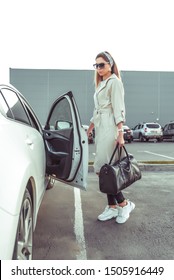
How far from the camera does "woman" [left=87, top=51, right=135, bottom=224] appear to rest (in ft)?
10.2

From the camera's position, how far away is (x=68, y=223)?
135 inches

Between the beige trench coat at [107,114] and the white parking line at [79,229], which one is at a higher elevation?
the beige trench coat at [107,114]

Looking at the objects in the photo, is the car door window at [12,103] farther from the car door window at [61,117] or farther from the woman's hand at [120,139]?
the woman's hand at [120,139]

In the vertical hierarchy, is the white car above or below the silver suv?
above

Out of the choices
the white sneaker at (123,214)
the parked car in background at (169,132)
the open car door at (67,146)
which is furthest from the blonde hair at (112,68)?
the parked car in background at (169,132)

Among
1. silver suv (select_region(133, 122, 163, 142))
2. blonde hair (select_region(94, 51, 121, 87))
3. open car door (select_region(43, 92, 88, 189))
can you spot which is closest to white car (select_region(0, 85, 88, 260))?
open car door (select_region(43, 92, 88, 189))

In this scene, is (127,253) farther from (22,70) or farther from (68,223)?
A: (22,70)

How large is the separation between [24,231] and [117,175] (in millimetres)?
1291

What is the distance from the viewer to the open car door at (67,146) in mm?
3010

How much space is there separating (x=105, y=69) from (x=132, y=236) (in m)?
1.77

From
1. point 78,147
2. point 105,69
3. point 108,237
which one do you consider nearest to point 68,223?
point 108,237

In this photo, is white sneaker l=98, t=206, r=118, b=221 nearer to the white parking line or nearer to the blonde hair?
the white parking line

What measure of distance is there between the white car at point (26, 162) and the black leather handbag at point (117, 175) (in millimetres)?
205
